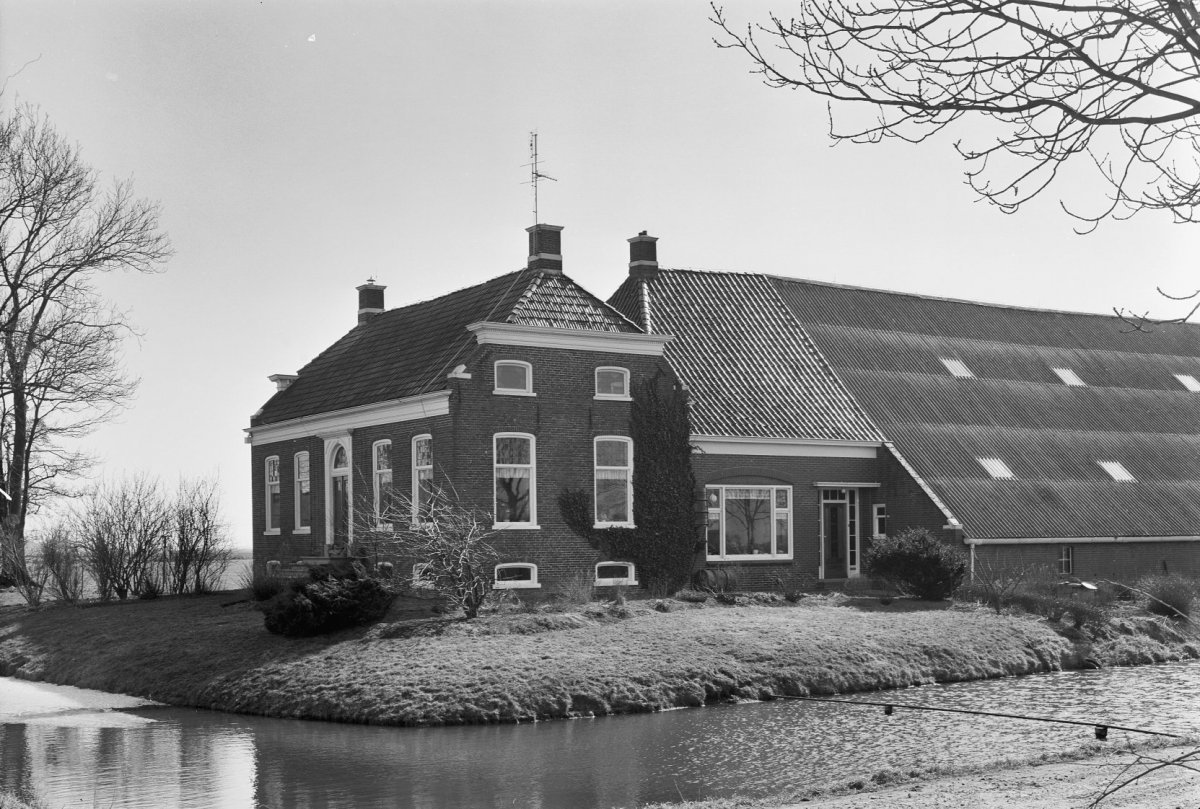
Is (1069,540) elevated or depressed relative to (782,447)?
depressed

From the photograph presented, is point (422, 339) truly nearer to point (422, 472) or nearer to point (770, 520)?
point (422, 472)

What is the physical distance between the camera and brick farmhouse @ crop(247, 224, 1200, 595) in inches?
1073

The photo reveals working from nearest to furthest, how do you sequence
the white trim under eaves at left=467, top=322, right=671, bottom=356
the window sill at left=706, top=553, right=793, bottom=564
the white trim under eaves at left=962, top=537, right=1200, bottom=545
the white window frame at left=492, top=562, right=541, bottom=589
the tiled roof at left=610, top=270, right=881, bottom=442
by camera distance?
the white window frame at left=492, top=562, right=541, bottom=589 < the white trim under eaves at left=467, top=322, right=671, bottom=356 < the window sill at left=706, top=553, right=793, bottom=564 < the white trim under eaves at left=962, top=537, right=1200, bottom=545 < the tiled roof at left=610, top=270, right=881, bottom=442

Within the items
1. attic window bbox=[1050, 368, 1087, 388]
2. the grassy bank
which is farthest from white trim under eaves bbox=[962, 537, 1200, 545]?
attic window bbox=[1050, 368, 1087, 388]

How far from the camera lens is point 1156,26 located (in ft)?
Answer: 19.1

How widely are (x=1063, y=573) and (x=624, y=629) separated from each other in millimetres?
15076

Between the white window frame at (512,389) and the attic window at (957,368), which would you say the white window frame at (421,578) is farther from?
the attic window at (957,368)

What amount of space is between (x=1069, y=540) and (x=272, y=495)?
66.2 ft

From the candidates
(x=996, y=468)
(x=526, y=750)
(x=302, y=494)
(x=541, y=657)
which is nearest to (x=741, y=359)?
(x=996, y=468)

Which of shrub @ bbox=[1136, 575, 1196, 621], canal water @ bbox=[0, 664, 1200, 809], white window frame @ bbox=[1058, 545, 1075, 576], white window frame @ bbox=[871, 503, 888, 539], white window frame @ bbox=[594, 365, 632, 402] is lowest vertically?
canal water @ bbox=[0, 664, 1200, 809]

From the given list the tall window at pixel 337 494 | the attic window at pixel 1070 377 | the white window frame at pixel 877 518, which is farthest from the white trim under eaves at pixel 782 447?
the attic window at pixel 1070 377

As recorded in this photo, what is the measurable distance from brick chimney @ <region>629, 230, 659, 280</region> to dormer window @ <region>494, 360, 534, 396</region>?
818cm

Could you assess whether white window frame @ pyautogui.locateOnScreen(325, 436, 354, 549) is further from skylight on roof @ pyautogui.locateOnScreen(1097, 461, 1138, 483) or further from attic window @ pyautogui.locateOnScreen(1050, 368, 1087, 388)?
attic window @ pyautogui.locateOnScreen(1050, 368, 1087, 388)

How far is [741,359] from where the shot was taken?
110 feet
